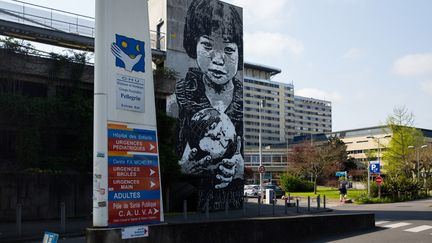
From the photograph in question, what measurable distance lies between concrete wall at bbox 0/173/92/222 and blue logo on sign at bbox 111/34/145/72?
54.4 ft

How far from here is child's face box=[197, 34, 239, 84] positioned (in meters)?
32.1

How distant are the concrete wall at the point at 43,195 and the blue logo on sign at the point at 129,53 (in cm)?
1659

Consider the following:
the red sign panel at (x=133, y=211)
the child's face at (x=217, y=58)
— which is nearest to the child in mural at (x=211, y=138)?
the child's face at (x=217, y=58)

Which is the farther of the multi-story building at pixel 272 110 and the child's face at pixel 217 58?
the multi-story building at pixel 272 110

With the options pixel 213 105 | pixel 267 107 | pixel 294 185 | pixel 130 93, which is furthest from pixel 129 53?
pixel 267 107

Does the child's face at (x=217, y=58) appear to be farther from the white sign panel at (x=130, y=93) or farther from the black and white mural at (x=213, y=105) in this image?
the white sign panel at (x=130, y=93)

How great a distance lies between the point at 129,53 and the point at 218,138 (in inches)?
940

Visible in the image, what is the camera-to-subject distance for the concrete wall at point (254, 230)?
866cm

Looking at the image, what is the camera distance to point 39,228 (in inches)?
749

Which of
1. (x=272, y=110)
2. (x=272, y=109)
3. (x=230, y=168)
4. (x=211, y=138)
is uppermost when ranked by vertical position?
(x=272, y=109)

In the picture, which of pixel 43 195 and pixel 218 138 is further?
pixel 218 138

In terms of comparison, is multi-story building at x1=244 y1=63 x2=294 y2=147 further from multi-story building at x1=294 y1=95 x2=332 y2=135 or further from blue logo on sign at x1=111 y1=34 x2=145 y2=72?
blue logo on sign at x1=111 y1=34 x2=145 y2=72

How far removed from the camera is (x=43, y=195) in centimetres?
2364

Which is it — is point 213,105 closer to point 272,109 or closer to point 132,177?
point 132,177
